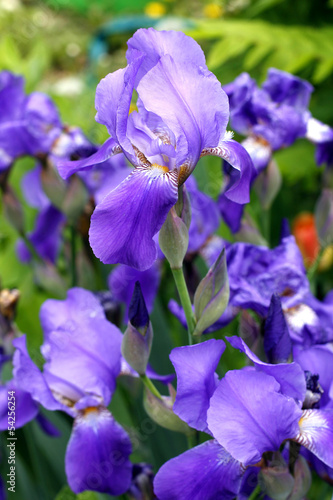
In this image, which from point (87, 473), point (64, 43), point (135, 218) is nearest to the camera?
point (135, 218)

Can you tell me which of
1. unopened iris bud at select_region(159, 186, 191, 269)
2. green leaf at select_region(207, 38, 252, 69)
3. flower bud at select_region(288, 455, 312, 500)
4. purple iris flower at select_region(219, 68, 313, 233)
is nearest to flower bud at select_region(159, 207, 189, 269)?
unopened iris bud at select_region(159, 186, 191, 269)

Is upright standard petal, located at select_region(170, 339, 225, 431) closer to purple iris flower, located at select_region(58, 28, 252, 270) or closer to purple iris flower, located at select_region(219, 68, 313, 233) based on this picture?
purple iris flower, located at select_region(58, 28, 252, 270)

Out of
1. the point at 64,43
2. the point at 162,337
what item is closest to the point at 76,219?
the point at 162,337

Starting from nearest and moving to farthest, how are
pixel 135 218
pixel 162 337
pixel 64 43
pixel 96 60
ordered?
pixel 135 218 → pixel 162 337 → pixel 96 60 → pixel 64 43

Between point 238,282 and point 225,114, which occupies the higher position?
point 225,114

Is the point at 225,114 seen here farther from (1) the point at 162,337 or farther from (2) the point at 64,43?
(2) the point at 64,43

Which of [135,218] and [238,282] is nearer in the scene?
[135,218]

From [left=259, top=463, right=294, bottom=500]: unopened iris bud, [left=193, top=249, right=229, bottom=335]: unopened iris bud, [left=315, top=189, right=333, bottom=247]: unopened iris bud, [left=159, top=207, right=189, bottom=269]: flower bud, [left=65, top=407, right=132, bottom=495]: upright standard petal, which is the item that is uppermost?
[left=159, top=207, right=189, bottom=269]: flower bud
